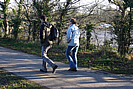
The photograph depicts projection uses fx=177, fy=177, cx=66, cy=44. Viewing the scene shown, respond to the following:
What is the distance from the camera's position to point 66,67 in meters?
7.55

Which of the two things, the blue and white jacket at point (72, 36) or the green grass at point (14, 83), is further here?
the blue and white jacket at point (72, 36)

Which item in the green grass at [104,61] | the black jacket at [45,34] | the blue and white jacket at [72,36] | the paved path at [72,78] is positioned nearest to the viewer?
the paved path at [72,78]

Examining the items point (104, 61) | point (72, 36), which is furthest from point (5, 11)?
point (72, 36)

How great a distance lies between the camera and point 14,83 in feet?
17.1

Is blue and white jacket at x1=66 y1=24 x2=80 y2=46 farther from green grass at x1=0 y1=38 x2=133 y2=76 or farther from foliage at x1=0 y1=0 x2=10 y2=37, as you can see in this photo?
foliage at x1=0 y1=0 x2=10 y2=37

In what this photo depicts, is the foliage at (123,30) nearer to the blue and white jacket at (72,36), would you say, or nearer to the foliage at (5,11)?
the blue and white jacket at (72,36)

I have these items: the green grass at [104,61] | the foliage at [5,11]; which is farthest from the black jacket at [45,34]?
the foliage at [5,11]

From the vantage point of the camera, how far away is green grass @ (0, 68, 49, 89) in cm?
494

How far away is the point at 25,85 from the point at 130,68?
457 centimetres

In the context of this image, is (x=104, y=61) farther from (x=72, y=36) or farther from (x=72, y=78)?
(x=72, y=78)

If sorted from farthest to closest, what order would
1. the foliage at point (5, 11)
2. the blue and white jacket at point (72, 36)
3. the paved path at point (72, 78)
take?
the foliage at point (5, 11), the blue and white jacket at point (72, 36), the paved path at point (72, 78)

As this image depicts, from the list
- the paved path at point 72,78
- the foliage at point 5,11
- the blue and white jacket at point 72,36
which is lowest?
the paved path at point 72,78

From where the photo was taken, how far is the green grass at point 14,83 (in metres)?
4.94

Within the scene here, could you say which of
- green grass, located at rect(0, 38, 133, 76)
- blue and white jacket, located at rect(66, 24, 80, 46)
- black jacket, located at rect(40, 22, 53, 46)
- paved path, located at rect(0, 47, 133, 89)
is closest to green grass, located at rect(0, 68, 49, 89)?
paved path, located at rect(0, 47, 133, 89)
